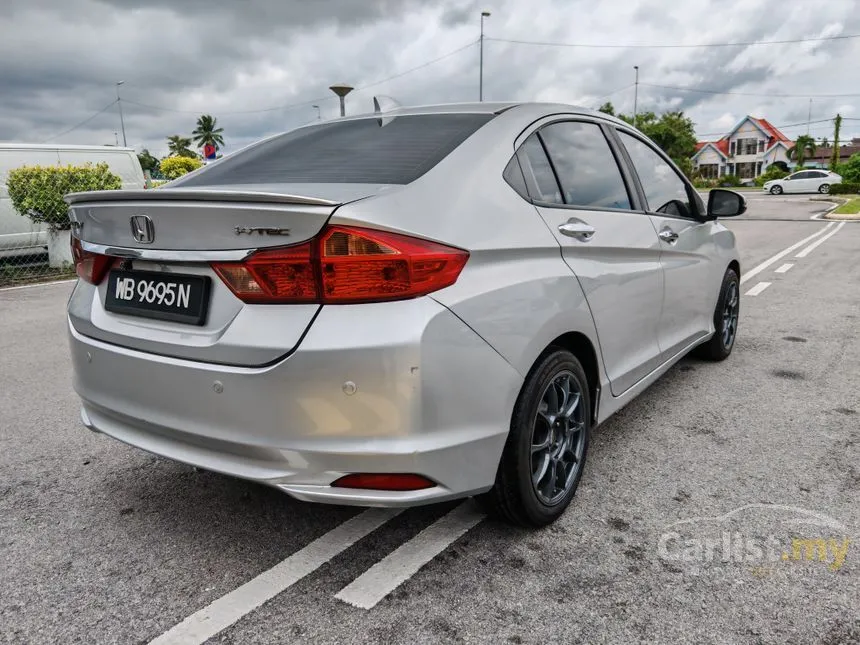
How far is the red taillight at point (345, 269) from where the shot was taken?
2.00 meters

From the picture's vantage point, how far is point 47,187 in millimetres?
10820

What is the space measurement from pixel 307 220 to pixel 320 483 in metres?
0.78

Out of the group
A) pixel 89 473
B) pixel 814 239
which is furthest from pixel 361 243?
pixel 814 239

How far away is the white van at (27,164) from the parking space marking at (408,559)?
11105 mm

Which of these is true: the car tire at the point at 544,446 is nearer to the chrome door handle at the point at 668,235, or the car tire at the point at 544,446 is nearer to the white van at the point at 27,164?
the chrome door handle at the point at 668,235

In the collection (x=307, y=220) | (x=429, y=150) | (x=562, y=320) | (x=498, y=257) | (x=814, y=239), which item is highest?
(x=429, y=150)

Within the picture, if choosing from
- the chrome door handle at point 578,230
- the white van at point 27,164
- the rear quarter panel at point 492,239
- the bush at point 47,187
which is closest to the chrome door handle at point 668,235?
the chrome door handle at point 578,230

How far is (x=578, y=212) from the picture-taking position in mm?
2836

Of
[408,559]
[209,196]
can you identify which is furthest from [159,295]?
[408,559]

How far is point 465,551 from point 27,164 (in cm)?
1168

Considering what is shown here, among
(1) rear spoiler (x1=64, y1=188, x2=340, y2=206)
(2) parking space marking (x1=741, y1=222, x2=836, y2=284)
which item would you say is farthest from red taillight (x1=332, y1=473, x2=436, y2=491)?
(2) parking space marking (x1=741, y1=222, x2=836, y2=284)

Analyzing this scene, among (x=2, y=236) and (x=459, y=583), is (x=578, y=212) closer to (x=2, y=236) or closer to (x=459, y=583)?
(x=459, y=583)

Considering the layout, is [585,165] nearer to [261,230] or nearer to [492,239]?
[492,239]

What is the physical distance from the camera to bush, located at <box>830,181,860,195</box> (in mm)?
40625
